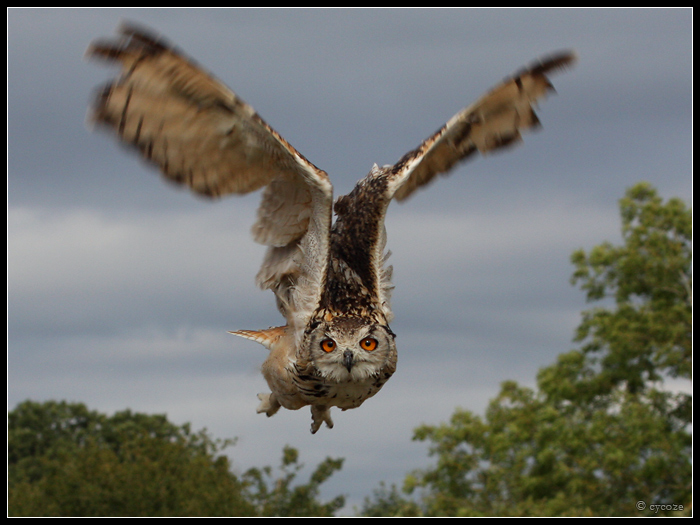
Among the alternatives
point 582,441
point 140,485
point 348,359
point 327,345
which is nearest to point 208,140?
point 327,345

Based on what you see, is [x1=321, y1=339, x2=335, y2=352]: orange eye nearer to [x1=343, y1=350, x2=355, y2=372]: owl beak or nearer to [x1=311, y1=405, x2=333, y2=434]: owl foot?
[x1=343, y1=350, x2=355, y2=372]: owl beak

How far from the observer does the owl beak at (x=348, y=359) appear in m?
6.52

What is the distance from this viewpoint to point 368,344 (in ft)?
21.9

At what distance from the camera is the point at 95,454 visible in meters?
32.7

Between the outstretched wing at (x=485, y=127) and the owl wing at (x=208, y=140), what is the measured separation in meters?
0.74

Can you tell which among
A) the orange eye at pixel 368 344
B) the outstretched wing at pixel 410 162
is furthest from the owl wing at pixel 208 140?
the orange eye at pixel 368 344

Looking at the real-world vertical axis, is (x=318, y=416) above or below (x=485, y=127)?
below

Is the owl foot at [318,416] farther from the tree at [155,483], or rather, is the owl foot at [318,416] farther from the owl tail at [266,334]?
the tree at [155,483]

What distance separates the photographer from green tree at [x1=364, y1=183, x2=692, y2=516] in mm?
25344

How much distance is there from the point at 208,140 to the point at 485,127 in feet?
7.87

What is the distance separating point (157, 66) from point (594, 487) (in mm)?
21889

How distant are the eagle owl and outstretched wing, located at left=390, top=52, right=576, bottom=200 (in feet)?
0.04

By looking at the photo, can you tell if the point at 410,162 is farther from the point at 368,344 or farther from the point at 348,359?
the point at 348,359

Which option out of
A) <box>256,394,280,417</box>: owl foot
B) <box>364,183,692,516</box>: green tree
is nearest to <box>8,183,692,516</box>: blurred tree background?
<box>364,183,692,516</box>: green tree
